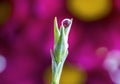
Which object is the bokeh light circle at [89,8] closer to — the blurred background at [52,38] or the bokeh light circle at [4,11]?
the blurred background at [52,38]

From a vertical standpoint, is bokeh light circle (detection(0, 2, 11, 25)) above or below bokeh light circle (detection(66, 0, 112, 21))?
above

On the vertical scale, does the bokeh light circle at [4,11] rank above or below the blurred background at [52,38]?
above

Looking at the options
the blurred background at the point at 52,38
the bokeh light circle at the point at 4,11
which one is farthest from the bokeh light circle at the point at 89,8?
the bokeh light circle at the point at 4,11

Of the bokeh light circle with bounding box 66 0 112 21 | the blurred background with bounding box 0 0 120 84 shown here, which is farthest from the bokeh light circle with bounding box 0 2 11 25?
the bokeh light circle with bounding box 66 0 112 21

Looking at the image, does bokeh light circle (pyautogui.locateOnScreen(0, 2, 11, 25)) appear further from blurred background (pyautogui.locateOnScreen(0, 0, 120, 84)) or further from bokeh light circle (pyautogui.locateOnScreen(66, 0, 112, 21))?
bokeh light circle (pyautogui.locateOnScreen(66, 0, 112, 21))

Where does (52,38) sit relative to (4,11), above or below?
below

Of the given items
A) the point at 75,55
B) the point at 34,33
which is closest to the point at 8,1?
the point at 34,33
